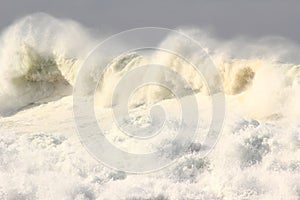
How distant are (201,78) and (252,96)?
1.87 m

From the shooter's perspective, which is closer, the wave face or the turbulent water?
the turbulent water

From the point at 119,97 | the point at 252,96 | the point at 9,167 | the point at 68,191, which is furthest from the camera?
the point at 119,97

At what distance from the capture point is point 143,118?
725 inches

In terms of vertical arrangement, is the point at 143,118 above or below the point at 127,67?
below

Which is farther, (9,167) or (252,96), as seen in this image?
(252,96)

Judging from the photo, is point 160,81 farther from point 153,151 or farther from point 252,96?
point 153,151

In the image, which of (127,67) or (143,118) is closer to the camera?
(143,118)

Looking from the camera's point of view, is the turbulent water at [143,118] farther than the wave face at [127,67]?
No

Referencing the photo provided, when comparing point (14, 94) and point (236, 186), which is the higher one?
point (236, 186)

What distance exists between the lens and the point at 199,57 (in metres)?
24.4

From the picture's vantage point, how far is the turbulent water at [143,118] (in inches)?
601

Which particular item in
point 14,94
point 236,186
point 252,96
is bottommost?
point 14,94

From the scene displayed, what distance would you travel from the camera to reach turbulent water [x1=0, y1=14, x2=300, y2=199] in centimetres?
1527

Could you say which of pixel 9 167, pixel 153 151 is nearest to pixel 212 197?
pixel 153 151
